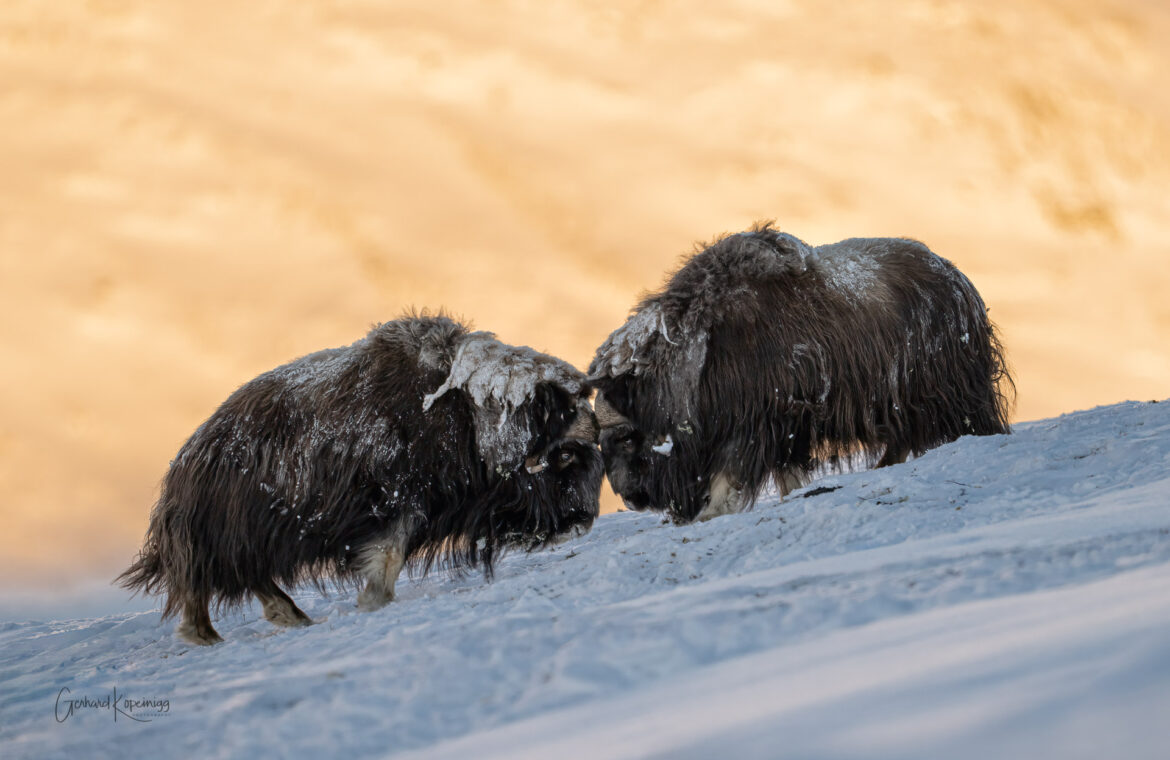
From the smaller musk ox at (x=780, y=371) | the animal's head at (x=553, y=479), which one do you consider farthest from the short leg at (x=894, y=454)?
the animal's head at (x=553, y=479)

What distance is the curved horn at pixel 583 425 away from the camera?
15.4 feet

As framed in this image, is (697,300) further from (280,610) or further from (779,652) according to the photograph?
(779,652)

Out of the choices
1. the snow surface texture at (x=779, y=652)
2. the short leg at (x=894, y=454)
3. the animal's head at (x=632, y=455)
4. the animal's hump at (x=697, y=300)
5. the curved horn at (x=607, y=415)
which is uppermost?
the animal's hump at (x=697, y=300)

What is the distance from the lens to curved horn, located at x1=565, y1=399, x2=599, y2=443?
4707 mm

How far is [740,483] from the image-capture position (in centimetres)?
495

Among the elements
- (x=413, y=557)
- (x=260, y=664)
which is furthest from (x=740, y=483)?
(x=260, y=664)

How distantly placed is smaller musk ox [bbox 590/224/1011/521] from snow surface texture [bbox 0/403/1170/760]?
76 centimetres

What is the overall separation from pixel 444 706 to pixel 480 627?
0.40 metres

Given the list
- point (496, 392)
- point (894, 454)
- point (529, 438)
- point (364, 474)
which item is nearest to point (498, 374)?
point (496, 392)

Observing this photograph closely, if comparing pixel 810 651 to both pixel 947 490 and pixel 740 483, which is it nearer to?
pixel 947 490

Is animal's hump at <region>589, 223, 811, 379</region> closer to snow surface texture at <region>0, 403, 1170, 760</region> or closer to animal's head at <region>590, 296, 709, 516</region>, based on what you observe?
animal's head at <region>590, 296, 709, 516</region>

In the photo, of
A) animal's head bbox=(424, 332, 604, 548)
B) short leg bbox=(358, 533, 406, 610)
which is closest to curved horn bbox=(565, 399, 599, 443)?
animal's head bbox=(424, 332, 604, 548)

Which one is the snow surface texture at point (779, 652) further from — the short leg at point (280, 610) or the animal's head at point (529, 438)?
the animal's head at point (529, 438)

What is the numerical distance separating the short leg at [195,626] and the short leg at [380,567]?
69 centimetres
